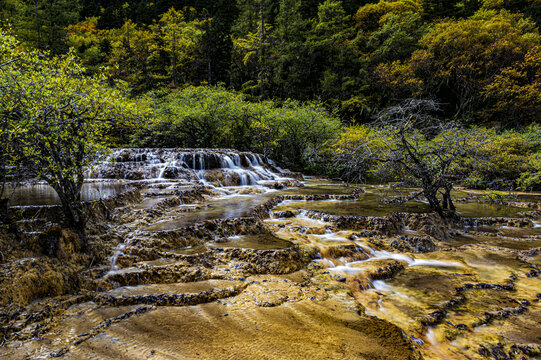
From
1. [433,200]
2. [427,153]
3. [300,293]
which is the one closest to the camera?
[300,293]

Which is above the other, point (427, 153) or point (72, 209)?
point (427, 153)

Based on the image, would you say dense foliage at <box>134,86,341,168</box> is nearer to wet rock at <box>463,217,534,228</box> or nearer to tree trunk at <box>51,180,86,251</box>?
wet rock at <box>463,217,534,228</box>

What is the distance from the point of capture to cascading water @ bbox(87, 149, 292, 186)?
450 inches

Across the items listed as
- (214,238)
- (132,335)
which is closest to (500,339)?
(132,335)

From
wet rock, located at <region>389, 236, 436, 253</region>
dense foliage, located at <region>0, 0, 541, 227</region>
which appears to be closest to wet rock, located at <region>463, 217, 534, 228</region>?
dense foliage, located at <region>0, 0, 541, 227</region>

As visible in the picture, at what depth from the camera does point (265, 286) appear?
11.7ft

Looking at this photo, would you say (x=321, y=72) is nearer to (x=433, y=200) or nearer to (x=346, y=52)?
(x=346, y=52)

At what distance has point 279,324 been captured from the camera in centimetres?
274

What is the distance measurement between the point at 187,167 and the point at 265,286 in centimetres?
1044

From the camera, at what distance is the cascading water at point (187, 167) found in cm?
1144

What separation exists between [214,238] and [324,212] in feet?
11.3

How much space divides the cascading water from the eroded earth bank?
524cm

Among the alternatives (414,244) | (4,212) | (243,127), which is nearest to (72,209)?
(4,212)

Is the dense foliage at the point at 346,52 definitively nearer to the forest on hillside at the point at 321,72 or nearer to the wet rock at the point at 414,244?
the forest on hillside at the point at 321,72
